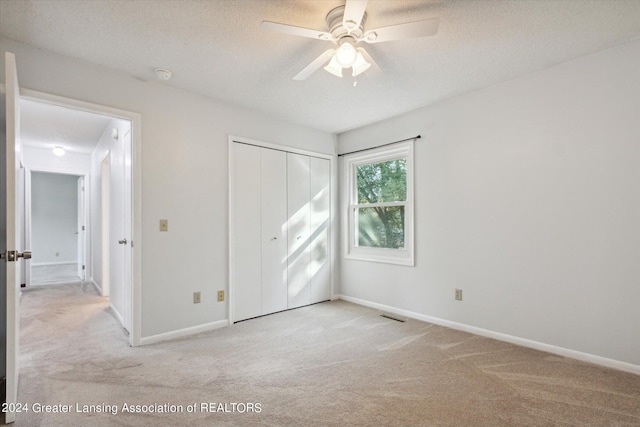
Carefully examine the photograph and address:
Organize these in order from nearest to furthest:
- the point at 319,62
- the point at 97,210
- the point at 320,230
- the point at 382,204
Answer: the point at 319,62 < the point at 382,204 < the point at 320,230 < the point at 97,210

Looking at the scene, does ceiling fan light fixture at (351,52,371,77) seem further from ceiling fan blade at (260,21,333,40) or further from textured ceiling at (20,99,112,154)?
textured ceiling at (20,99,112,154)

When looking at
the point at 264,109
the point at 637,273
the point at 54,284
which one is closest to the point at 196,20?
the point at 264,109

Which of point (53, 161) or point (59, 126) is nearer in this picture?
point (59, 126)

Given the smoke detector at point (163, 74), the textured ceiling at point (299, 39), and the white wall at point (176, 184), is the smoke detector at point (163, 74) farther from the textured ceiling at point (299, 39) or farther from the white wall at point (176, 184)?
the white wall at point (176, 184)

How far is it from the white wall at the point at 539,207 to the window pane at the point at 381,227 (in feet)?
1.05

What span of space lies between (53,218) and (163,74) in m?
7.50

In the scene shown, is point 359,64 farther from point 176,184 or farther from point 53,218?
point 53,218

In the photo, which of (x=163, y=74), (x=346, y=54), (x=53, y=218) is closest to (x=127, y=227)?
(x=163, y=74)

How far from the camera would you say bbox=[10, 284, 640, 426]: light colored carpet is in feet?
5.89

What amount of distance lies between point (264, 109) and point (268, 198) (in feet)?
3.46

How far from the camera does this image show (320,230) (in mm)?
4371

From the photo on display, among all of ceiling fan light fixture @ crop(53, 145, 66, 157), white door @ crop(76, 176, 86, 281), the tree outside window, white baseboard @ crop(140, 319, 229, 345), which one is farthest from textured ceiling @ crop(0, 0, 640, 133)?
white door @ crop(76, 176, 86, 281)

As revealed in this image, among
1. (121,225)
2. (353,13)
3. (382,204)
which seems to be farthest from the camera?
(382,204)

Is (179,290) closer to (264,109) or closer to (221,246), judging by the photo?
(221,246)
